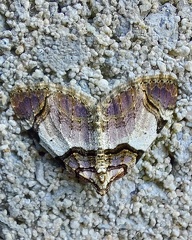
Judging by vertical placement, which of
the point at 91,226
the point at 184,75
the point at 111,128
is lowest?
the point at 91,226

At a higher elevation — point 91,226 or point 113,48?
point 113,48

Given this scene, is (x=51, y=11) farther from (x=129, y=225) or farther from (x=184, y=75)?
(x=129, y=225)

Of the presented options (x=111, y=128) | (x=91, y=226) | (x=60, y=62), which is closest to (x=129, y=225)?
A: (x=91, y=226)
